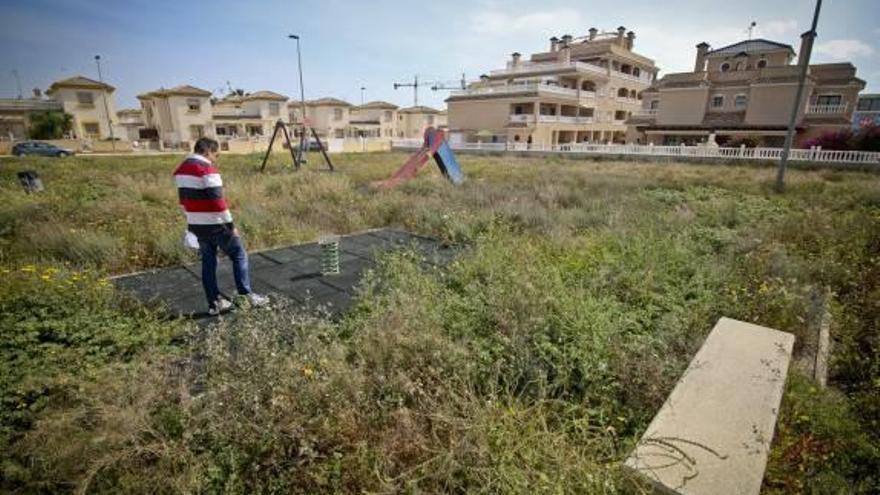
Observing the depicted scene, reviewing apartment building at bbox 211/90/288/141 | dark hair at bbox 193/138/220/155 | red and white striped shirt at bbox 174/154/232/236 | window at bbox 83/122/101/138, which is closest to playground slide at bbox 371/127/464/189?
dark hair at bbox 193/138/220/155

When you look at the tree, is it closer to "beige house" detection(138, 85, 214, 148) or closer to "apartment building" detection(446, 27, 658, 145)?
"beige house" detection(138, 85, 214, 148)

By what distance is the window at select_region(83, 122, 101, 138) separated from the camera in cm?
4000

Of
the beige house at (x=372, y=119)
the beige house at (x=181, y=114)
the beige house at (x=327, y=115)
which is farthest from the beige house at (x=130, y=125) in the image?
the beige house at (x=372, y=119)

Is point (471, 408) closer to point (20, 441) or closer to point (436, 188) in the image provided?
point (20, 441)

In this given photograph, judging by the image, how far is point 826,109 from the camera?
2798 cm

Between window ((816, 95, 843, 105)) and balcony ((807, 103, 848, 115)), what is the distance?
33 cm

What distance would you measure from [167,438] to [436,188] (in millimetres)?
10409

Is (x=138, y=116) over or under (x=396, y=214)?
over

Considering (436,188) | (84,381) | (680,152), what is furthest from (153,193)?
(680,152)

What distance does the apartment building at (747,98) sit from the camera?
91.0 feet

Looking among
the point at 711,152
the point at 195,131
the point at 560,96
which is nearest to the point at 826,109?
the point at 711,152

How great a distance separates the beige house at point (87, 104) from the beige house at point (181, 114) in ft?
11.0

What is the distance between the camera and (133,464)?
2.36m

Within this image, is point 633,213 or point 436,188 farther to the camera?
point 436,188
